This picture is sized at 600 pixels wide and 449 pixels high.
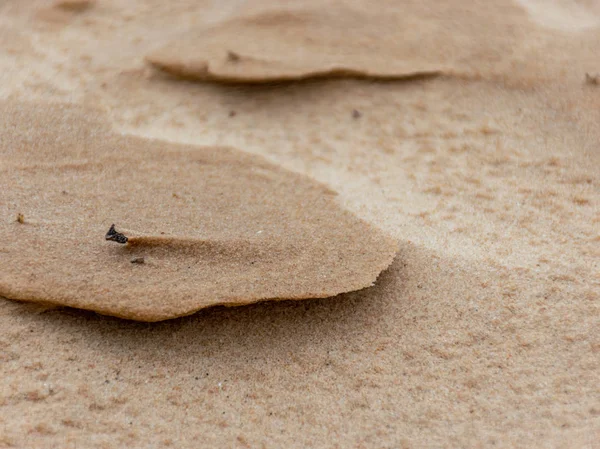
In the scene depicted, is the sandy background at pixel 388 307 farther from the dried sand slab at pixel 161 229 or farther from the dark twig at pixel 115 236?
the dark twig at pixel 115 236

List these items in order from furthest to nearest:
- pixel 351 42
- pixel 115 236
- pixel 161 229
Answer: pixel 351 42, pixel 161 229, pixel 115 236

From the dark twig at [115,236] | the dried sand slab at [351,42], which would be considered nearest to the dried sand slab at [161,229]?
the dark twig at [115,236]

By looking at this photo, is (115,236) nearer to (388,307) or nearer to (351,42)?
(388,307)

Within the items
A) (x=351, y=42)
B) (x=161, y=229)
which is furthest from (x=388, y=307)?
(x=351, y=42)

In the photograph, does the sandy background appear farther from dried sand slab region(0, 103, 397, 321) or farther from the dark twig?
the dark twig

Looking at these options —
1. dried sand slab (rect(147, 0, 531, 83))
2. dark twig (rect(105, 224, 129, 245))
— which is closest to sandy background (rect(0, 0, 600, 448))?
dried sand slab (rect(147, 0, 531, 83))

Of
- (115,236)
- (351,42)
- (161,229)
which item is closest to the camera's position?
(115,236)

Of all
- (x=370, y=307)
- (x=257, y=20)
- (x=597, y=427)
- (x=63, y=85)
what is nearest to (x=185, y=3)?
(x=257, y=20)
